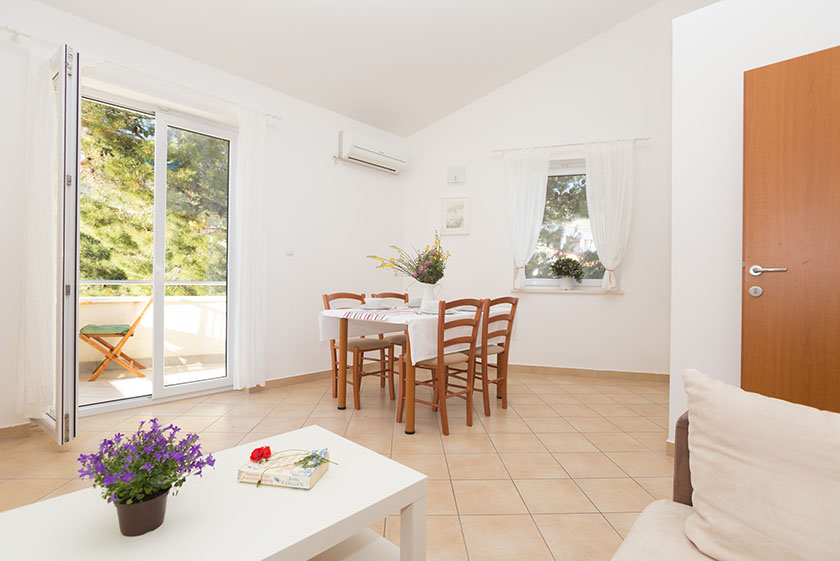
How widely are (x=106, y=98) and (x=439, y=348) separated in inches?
116

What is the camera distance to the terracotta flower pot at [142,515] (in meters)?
0.86

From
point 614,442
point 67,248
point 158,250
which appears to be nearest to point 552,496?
point 614,442

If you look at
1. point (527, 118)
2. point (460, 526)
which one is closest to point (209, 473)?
point (460, 526)

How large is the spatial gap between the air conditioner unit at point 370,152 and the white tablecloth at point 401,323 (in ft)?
6.38

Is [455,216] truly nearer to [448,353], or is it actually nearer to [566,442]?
[448,353]

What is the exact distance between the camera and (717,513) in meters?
0.82

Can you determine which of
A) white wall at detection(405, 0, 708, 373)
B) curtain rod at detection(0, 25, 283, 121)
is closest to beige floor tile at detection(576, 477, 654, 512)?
white wall at detection(405, 0, 708, 373)

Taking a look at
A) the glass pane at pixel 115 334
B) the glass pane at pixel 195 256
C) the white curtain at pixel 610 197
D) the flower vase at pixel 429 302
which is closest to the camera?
the flower vase at pixel 429 302

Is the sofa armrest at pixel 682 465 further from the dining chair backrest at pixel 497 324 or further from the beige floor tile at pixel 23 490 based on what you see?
the beige floor tile at pixel 23 490

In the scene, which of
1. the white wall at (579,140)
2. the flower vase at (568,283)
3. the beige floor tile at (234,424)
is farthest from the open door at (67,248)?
the flower vase at (568,283)

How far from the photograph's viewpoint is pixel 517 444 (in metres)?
2.51

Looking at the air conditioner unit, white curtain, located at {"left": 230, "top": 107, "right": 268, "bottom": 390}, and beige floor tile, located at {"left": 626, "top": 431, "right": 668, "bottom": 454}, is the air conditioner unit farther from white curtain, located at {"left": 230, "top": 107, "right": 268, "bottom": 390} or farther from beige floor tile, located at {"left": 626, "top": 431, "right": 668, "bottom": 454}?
beige floor tile, located at {"left": 626, "top": 431, "right": 668, "bottom": 454}

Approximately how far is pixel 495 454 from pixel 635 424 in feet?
3.91

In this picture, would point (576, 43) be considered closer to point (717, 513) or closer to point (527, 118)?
point (527, 118)
